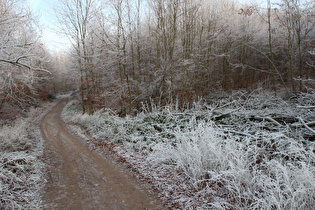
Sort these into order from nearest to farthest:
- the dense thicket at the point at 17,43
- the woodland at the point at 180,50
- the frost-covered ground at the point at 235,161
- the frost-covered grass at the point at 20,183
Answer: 1. the frost-covered ground at the point at 235,161
2. the frost-covered grass at the point at 20,183
3. the dense thicket at the point at 17,43
4. the woodland at the point at 180,50

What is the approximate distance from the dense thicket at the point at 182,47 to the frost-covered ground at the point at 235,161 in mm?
4972

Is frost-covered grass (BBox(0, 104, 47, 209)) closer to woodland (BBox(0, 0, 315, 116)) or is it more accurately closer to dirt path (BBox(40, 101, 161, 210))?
dirt path (BBox(40, 101, 161, 210))

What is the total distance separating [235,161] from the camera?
388 cm

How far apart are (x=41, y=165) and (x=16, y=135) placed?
3.59 metres

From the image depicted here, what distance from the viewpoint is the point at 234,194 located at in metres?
3.25

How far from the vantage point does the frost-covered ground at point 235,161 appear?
286 cm

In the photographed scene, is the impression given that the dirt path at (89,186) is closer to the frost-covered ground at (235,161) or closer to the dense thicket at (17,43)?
the frost-covered ground at (235,161)

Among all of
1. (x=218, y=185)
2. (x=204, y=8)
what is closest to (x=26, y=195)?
(x=218, y=185)

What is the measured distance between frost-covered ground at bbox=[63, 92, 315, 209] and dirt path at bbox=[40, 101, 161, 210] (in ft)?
1.74

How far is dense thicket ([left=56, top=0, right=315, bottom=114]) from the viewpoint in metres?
11.0

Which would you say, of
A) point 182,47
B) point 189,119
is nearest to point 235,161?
point 189,119

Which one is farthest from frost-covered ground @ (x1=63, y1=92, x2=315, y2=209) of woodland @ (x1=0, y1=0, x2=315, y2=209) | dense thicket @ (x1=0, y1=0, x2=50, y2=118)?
dense thicket @ (x1=0, y1=0, x2=50, y2=118)

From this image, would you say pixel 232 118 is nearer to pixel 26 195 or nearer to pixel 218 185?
pixel 218 185

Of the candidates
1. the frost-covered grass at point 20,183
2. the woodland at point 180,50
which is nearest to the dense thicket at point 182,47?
the woodland at point 180,50
